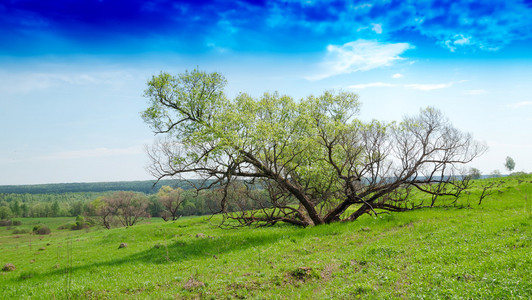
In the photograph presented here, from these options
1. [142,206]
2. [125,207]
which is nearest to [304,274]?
[125,207]

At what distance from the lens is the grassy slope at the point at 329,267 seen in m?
8.89

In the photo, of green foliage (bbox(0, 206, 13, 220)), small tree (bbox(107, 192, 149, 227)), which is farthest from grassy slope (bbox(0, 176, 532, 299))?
green foliage (bbox(0, 206, 13, 220))

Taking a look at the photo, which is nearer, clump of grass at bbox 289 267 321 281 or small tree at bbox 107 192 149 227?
clump of grass at bbox 289 267 321 281

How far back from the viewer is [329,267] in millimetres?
12320

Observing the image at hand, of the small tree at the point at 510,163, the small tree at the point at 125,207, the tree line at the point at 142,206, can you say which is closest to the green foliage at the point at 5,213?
the tree line at the point at 142,206

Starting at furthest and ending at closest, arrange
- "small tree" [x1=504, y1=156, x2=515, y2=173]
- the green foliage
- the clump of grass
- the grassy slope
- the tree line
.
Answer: the green foliage
"small tree" [x1=504, y1=156, x2=515, y2=173]
the tree line
the clump of grass
the grassy slope

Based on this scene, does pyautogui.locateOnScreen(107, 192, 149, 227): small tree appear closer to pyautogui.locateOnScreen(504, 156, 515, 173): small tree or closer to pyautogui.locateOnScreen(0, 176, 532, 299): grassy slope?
pyautogui.locateOnScreen(0, 176, 532, 299): grassy slope

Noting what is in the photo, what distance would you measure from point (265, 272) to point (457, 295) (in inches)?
298

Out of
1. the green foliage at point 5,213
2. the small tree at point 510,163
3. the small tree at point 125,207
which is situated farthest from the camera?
the green foliage at point 5,213

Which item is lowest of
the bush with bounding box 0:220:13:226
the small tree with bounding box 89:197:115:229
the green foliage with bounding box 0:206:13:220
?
the bush with bounding box 0:220:13:226

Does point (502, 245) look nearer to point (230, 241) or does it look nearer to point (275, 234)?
point (275, 234)

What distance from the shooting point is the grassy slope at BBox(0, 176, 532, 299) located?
8891 mm

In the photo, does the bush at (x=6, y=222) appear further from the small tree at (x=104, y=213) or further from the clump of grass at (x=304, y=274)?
the clump of grass at (x=304, y=274)

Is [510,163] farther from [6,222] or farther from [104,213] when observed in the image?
[6,222]
